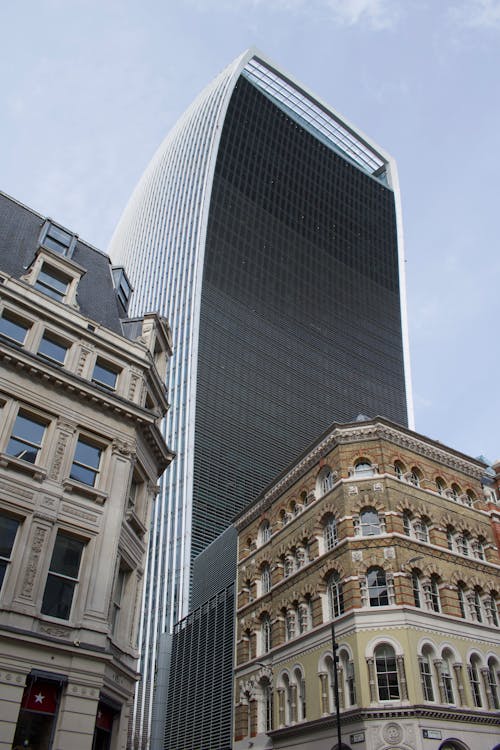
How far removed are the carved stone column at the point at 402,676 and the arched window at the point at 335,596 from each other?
4.16 m

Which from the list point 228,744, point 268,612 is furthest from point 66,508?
point 228,744

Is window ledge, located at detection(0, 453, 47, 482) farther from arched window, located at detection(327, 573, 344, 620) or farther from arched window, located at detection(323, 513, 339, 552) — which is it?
arched window, located at detection(323, 513, 339, 552)

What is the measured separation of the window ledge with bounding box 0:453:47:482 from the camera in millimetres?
24547

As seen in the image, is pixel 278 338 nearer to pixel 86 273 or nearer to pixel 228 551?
pixel 228 551

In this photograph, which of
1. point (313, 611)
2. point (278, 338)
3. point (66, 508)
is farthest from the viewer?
point (278, 338)

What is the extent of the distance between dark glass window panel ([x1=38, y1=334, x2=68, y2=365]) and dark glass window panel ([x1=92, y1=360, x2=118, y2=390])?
5.31 ft

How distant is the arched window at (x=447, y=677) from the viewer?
104 ft

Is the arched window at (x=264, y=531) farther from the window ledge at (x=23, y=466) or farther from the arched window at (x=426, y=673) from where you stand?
the window ledge at (x=23, y=466)

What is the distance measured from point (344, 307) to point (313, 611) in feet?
411

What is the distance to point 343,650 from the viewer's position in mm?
33062

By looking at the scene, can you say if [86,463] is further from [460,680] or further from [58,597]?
[460,680]

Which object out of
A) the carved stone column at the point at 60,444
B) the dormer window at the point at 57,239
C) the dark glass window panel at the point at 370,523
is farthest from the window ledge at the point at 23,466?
the dark glass window panel at the point at 370,523

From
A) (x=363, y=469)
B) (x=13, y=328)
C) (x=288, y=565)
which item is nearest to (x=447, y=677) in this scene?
(x=363, y=469)

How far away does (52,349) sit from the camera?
94.4 ft
